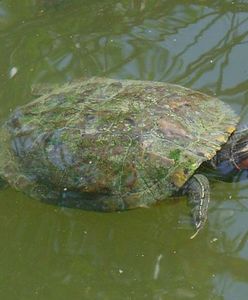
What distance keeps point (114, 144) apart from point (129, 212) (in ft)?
2.09

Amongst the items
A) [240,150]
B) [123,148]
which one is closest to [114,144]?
[123,148]

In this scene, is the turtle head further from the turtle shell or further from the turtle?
the turtle shell

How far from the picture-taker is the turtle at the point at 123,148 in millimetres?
3539

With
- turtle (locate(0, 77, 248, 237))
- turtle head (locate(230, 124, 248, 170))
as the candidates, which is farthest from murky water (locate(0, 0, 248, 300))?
turtle (locate(0, 77, 248, 237))

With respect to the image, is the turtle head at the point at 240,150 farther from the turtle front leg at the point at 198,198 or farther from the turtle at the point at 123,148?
the turtle front leg at the point at 198,198

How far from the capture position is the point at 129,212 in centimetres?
398

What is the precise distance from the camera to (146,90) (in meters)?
3.91

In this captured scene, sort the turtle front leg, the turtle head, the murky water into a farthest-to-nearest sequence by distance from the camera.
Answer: the turtle head < the murky water < the turtle front leg

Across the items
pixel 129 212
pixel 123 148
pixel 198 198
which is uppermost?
pixel 123 148

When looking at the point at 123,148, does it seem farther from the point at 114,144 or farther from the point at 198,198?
the point at 198,198

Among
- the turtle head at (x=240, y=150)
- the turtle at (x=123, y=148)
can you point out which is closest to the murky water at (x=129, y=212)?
the turtle head at (x=240, y=150)

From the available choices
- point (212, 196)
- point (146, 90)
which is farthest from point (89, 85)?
point (212, 196)

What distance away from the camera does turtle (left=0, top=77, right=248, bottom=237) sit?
354 cm

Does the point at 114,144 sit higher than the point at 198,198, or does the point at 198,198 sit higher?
the point at 114,144
